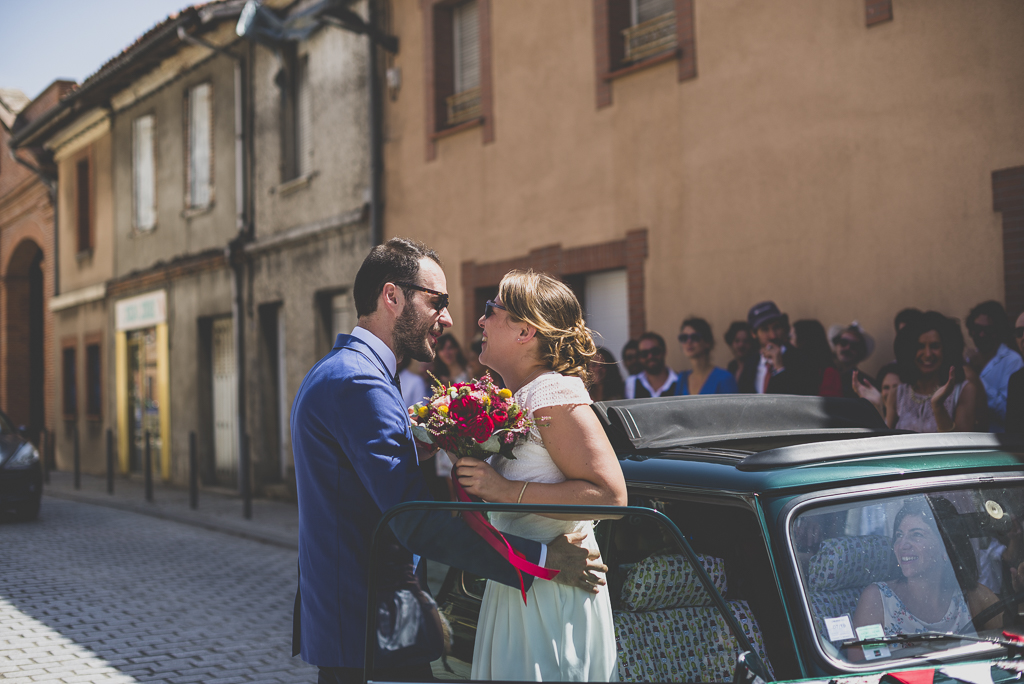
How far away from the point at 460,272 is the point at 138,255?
422 inches

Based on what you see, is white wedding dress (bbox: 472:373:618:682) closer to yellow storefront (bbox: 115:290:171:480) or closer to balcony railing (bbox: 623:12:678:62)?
balcony railing (bbox: 623:12:678:62)

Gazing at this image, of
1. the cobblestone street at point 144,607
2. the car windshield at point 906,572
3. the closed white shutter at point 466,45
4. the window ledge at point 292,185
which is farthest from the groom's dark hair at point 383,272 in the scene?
the window ledge at point 292,185

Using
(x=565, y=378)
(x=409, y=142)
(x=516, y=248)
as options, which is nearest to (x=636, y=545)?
(x=565, y=378)

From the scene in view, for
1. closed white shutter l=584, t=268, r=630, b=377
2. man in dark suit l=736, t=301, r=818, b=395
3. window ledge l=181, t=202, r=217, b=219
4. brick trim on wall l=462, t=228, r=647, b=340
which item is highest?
window ledge l=181, t=202, r=217, b=219

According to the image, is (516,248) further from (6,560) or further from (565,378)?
(565,378)

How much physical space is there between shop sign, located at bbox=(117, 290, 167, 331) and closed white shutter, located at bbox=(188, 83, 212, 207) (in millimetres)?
2244

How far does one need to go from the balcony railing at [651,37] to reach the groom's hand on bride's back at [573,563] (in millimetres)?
7677

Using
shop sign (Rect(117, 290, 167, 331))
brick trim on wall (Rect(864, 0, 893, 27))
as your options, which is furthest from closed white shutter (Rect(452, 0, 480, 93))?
shop sign (Rect(117, 290, 167, 331))

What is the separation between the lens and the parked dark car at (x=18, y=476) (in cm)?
1165

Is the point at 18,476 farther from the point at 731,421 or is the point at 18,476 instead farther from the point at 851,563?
the point at 851,563

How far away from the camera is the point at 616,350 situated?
990 centimetres

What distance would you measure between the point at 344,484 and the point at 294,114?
1362 cm

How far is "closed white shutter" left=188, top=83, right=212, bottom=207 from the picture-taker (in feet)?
56.3

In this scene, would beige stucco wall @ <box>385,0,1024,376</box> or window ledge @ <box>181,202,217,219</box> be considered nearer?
beige stucco wall @ <box>385,0,1024,376</box>
